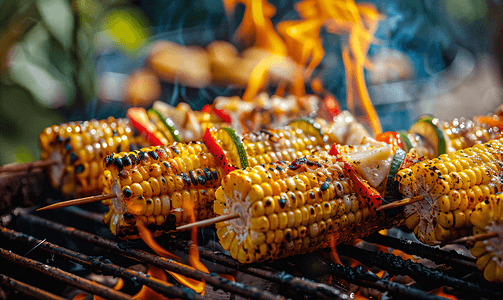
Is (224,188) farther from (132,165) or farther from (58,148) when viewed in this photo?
(58,148)

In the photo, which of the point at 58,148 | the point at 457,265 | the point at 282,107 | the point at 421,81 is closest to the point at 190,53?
the point at 282,107

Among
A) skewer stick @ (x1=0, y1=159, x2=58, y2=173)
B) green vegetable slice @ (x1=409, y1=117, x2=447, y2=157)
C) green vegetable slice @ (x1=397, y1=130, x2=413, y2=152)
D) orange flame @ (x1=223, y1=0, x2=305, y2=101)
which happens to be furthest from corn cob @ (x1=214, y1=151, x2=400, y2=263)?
orange flame @ (x1=223, y1=0, x2=305, y2=101)

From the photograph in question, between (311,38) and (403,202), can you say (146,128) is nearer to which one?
(403,202)

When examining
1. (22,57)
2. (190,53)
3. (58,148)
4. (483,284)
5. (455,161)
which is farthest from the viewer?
(190,53)

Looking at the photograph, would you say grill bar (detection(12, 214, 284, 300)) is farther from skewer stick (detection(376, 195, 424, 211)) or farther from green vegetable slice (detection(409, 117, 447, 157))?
green vegetable slice (detection(409, 117, 447, 157))

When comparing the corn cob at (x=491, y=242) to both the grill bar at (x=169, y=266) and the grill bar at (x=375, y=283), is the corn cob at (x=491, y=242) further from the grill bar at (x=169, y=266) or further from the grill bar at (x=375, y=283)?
the grill bar at (x=169, y=266)
